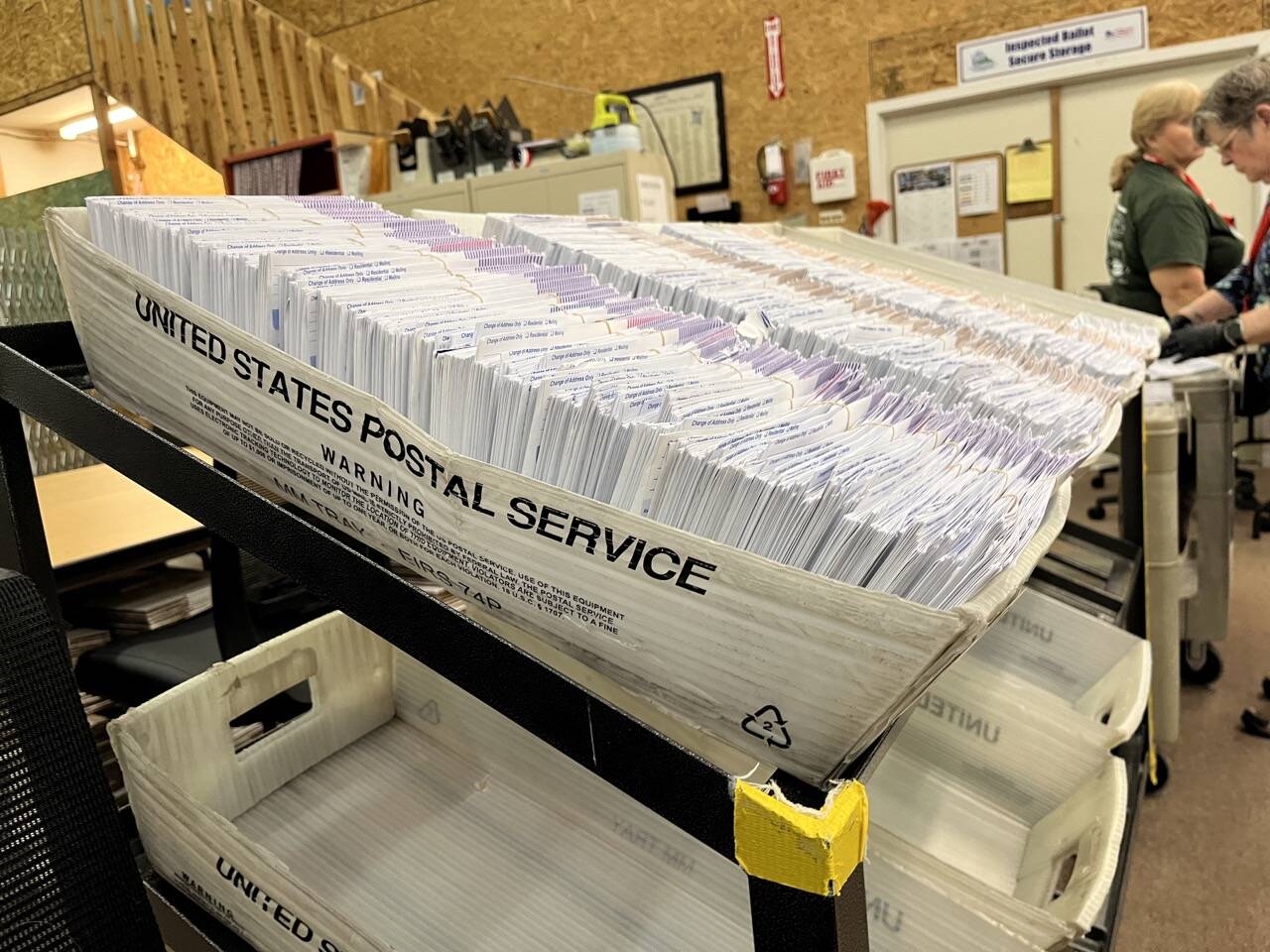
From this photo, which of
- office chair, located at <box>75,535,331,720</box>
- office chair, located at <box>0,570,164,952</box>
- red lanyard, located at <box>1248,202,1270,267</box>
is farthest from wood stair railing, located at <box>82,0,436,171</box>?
office chair, located at <box>0,570,164,952</box>

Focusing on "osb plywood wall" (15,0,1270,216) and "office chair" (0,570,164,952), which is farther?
"osb plywood wall" (15,0,1270,216)

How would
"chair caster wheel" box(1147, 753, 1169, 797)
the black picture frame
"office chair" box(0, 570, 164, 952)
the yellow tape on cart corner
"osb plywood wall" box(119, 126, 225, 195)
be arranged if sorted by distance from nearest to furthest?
1. the yellow tape on cart corner
2. "office chair" box(0, 570, 164, 952)
3. "chair caster wheel" box(1147, 753, 1169, 797)
4. the black picture frame
5. "osb plywood wall" box(119, 126, 225, 195)

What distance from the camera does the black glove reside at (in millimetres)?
2158

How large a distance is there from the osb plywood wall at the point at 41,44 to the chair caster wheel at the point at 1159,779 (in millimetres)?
6739

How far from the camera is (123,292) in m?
0.73

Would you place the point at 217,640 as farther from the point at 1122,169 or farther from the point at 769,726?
the point at 1122,169

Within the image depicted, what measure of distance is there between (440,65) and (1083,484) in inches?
197

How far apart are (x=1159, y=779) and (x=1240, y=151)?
1614mm

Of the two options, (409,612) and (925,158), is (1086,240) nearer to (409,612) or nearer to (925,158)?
(925,158)

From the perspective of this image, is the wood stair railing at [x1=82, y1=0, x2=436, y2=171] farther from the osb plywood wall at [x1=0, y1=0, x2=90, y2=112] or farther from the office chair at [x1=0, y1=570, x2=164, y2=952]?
the office chair at [x1=0, y1=570, x2=164, y2=952]

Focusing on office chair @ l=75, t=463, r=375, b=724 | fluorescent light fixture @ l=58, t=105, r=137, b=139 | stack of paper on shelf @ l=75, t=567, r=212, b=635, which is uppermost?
fluorescent light fixture @ l=58, t=105, r=137, b=139

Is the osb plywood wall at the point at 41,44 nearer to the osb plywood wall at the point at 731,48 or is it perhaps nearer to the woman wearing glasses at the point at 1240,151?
the osb plywood wall at the point at 731,48

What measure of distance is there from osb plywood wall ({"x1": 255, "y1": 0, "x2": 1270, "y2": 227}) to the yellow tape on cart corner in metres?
5.22

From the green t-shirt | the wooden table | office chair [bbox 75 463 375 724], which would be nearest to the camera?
office chair [bbox 75 463 375 724]
